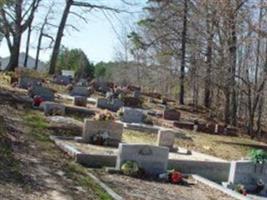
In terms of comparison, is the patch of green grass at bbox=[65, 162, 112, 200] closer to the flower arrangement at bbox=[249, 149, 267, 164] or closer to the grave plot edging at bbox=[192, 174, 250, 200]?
the grave plot edging at bbox=[192, 174, 250, 200]

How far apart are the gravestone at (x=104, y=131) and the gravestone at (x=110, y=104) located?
328 inches

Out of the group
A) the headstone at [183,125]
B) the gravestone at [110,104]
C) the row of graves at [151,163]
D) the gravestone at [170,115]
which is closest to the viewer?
the row of graves at [151,163]

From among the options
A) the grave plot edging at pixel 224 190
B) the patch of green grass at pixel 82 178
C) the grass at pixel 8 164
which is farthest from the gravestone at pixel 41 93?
the grave plot edging at pixel 224 190

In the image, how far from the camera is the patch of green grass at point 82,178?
29.8 ft

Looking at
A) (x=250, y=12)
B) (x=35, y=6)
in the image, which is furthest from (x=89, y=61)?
(x=250, y=12)

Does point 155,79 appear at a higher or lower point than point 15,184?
higher

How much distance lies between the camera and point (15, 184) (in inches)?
327

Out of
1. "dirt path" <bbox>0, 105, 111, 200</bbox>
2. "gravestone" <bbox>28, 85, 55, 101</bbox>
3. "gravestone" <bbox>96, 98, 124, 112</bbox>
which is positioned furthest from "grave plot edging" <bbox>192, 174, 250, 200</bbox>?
"gravestone" <bbox>96, 98, 124, 112</bbox>

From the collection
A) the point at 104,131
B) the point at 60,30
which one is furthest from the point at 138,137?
the point at 60,30

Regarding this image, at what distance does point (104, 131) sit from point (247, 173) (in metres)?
3.93

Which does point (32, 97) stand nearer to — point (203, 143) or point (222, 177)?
point (203, 143)

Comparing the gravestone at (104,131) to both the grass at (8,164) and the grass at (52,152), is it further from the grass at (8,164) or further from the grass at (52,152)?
the grass at (8,164)

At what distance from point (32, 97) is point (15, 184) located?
13412 mm

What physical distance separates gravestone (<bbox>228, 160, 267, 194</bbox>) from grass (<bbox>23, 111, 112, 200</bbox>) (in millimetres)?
3363
